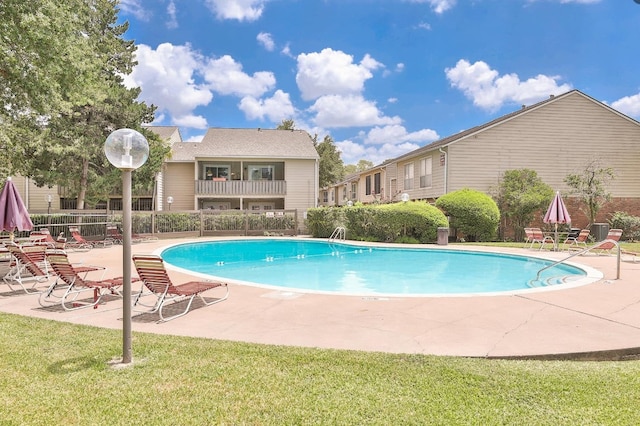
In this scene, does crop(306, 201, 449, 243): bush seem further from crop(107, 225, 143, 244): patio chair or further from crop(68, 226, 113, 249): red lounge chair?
crop(68, 226, 113, 249): red lounge chair

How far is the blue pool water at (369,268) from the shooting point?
10930 mm

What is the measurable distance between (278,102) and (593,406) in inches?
1611

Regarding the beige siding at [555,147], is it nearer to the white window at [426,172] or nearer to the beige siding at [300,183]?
the white window at [426,172]

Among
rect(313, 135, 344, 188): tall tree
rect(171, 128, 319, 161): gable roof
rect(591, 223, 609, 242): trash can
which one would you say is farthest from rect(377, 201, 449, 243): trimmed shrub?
rect(313, 135, 344, 188): tall tree

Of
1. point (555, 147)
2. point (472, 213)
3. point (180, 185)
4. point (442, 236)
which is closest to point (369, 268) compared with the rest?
point (442, 236)

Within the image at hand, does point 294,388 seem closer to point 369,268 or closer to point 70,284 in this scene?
point 70,284

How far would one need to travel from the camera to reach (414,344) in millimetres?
4977

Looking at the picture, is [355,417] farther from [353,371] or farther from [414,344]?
[414,344]

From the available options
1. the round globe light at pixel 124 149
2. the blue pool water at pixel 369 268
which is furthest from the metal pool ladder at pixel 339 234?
the round globe light at pixel 124 149

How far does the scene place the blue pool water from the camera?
→ 1093 cm

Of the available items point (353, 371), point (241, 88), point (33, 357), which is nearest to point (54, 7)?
point (33, 357)

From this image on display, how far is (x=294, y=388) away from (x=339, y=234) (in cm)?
1953

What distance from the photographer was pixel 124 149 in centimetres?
432

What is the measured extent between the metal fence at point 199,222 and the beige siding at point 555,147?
11009mm
